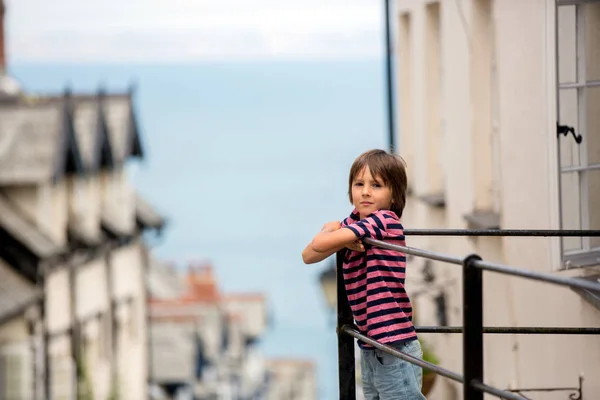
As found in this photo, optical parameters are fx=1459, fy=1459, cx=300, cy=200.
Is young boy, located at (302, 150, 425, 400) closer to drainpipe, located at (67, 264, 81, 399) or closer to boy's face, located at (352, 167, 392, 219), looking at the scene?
boy's face, located at (352, 167, 392, 219)

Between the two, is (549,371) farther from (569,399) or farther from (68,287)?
(68,287)

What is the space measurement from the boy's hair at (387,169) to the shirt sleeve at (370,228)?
0.15 m

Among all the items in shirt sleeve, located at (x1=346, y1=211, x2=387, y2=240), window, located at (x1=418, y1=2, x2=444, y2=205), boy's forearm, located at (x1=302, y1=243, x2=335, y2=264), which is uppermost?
window, located at (x1=418, y1=2, x2=444, y2=205)

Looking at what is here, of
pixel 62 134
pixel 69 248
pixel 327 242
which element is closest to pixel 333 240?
pixel 327 242

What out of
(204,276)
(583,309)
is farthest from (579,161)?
(204,276)

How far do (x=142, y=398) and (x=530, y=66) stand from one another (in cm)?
2333

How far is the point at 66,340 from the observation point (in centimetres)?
2433

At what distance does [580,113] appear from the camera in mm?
7242

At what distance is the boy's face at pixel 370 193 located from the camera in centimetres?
554

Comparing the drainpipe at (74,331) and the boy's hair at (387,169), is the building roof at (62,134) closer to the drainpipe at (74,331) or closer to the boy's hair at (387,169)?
the drainpipe at (74,331)

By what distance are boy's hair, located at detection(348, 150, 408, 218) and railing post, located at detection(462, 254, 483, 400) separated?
42.2 inches

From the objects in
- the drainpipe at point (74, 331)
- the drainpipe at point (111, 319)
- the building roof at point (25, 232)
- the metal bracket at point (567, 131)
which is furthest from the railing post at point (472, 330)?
the drainpipe at point (111, 319)

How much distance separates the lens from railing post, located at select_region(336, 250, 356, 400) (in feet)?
19.0

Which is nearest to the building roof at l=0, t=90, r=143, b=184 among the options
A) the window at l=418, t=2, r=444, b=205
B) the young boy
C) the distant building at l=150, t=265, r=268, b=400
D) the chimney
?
the chimney
